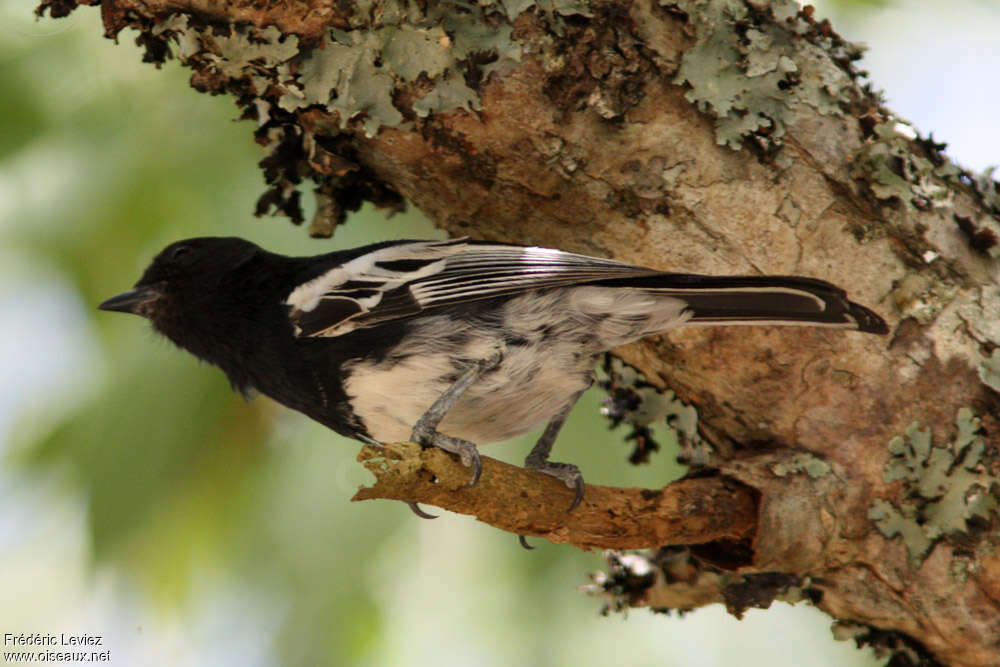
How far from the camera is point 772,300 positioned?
2523 millimetres

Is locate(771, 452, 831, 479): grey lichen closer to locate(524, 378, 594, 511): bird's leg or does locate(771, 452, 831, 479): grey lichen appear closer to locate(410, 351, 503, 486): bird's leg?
locate(524, 378, 594, 511): bird's leg

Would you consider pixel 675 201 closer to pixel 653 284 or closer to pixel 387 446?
pixel 653 284

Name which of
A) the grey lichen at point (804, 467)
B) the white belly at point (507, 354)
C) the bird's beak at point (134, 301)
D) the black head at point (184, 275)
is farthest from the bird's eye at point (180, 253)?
the grey lichen at point (804, 467)

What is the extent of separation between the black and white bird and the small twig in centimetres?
16

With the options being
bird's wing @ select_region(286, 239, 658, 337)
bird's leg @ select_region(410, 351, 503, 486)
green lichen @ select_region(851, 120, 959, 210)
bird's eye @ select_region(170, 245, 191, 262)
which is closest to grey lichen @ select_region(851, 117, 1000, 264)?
green lichen @ select_region(851, 120, 959, 210)

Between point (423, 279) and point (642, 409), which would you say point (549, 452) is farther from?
point (423, 279)

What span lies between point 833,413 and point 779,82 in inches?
38.0

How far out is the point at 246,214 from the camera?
11.6 ft

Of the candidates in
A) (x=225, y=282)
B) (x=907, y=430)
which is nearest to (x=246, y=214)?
(x=225, y=282)

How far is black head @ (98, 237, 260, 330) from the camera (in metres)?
3.24

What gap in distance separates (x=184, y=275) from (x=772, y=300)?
1.90 metres

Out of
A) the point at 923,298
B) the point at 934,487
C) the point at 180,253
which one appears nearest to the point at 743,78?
the point at 923,298

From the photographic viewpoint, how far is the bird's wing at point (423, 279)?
2725 mm

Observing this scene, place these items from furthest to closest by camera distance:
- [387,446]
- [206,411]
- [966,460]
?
[206,411] → [966,460] → [387,446]
